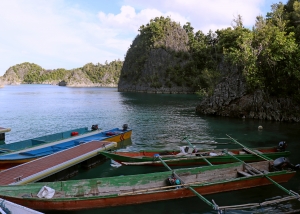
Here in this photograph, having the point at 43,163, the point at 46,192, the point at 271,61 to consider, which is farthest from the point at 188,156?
the point at 271,61

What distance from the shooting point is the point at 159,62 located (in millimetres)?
115125

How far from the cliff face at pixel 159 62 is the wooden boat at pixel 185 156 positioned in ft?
296

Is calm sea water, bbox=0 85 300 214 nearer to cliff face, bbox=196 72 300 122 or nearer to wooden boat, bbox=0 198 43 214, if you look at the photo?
cliff face, bbox=196 72 300 122

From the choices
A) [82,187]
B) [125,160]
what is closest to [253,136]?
[125,160]

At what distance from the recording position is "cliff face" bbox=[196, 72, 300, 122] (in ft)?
108

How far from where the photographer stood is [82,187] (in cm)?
1061

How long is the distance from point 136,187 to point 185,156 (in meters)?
5.20

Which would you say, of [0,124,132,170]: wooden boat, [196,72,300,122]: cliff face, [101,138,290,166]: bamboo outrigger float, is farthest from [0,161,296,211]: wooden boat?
[196,72,300,122]: cliff face

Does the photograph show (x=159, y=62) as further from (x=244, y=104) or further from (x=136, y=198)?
(x=136, y=198)

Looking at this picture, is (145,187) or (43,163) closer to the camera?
(145,187)

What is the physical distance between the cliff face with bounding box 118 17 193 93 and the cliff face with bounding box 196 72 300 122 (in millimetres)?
68065

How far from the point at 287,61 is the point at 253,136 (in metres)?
11.1

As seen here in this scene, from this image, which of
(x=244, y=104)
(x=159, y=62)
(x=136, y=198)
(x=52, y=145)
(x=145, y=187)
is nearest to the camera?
(x=136, y=198)

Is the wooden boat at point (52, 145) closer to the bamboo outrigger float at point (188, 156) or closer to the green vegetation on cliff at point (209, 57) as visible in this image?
the bamboo outrigger float at point (188, 156)
